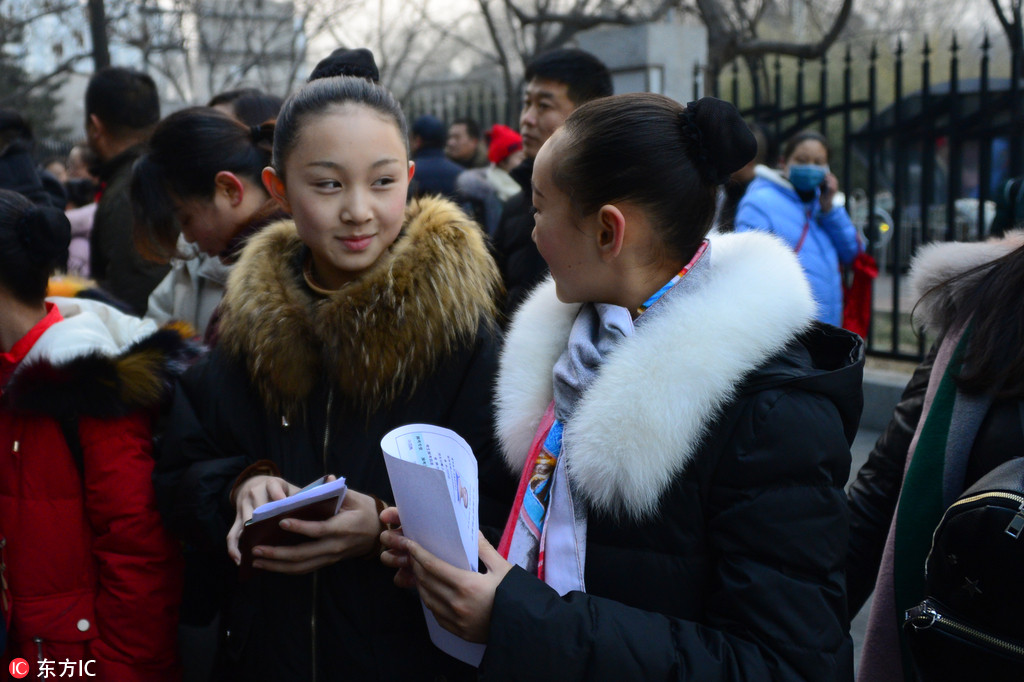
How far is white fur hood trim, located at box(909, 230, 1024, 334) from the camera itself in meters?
1.98

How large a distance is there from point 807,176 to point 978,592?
11.8 ft

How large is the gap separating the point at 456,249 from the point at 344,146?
35 centimetres

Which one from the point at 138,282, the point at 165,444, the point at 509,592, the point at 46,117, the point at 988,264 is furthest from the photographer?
the point at 46,117

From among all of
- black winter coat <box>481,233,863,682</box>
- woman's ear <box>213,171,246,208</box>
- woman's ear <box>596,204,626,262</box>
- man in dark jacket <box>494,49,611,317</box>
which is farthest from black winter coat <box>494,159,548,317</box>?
black winter coat <box>481,233,863,682</box>

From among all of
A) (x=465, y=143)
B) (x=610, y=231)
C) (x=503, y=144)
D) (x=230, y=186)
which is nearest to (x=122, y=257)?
(x=230, y=186)

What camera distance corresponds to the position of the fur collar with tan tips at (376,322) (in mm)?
1958

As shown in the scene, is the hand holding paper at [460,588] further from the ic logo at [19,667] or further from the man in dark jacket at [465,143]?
the man in dark jacket at [465,143]

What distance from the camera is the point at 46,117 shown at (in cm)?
2142

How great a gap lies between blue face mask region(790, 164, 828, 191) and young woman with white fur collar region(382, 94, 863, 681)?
3.36 m

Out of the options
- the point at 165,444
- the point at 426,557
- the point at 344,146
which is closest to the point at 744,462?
the point at 426,557

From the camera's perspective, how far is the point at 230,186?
9.15 ft

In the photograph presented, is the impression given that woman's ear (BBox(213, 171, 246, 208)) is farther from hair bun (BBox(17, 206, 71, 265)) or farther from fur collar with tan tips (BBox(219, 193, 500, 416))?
fur collar with tan tips (BBox(219, 193, 500, 416))

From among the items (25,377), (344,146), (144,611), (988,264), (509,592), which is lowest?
(144,611)

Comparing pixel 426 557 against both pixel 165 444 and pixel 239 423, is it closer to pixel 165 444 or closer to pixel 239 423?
pixel 239 423
